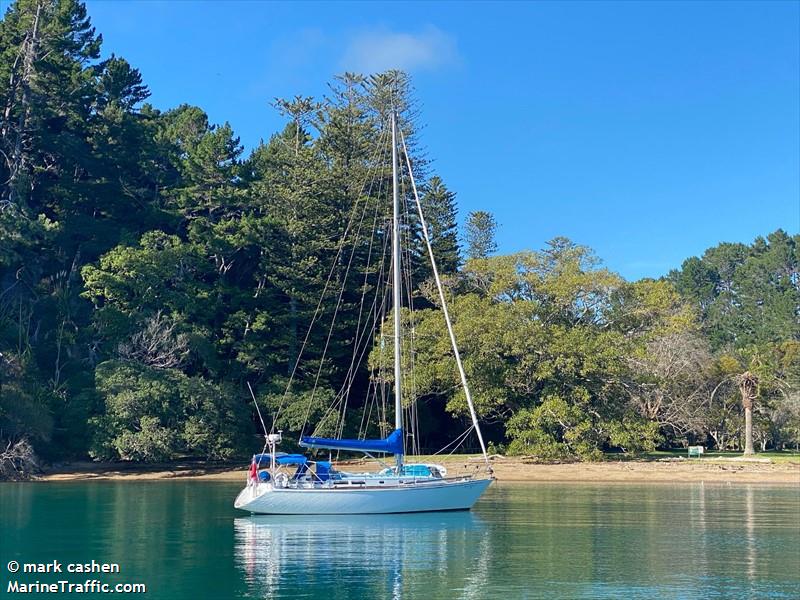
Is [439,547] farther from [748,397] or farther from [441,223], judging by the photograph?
[441,223]

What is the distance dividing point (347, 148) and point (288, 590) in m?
59.4

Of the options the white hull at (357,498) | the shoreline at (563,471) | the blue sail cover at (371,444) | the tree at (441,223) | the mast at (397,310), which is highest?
the tree at (441,223)

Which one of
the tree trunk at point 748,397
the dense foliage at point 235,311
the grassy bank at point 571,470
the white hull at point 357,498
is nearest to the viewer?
the white hull at point 357,498

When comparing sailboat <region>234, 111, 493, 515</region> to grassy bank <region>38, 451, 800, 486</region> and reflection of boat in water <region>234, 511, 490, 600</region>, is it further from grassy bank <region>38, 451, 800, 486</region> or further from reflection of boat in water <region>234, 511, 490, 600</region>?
grassy bank <region>38, 451, 800, 486</region>

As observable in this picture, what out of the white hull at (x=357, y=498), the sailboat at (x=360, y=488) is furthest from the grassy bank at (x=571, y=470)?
the white hull at (x=357, y=498)

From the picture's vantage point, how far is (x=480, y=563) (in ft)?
82.9

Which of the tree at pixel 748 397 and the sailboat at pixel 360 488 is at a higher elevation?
the tree at pixel 748 397

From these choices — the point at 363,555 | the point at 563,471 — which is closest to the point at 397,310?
Result: the point at 363,555

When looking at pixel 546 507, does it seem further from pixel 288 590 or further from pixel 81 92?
pixel 81 92

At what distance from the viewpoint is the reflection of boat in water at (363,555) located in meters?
22.3

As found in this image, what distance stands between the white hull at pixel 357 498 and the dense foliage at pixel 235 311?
19.2 m

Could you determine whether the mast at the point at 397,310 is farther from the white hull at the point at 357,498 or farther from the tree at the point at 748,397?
the tree at the point at 748,397

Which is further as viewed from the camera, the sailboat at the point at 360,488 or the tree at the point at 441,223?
the tree at the point at 441,223

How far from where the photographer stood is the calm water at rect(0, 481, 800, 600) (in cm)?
2231
